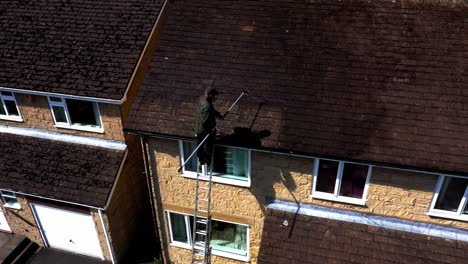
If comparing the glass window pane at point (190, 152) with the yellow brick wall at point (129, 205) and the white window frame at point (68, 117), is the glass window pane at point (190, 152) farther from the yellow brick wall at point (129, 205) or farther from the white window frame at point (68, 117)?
the white window frame at point (68, 117)

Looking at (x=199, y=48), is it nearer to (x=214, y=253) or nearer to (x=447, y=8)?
(x=214, y=253)

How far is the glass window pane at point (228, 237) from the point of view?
11.7m

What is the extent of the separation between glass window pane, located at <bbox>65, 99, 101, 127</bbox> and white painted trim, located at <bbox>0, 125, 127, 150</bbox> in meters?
0.52

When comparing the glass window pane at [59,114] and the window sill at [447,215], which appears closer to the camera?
the window sill at [447,215]

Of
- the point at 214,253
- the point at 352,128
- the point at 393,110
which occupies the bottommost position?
the point at 214,253

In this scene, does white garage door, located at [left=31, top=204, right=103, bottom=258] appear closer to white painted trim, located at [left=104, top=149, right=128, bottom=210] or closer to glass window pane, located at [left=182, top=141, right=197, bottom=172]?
white painted trim, located at [left=104, top=149, right=128, bottom=210]

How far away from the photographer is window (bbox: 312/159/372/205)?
31.9 feet

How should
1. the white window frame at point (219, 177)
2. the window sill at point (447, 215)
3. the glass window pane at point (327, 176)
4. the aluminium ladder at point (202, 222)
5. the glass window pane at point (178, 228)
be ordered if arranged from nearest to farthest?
the window sill at point (447, 215), the glass window pane at point (327, 176), the white window frame at point (219, 177), the aluminium ladder at point (202, 222), the glass window pane at point (178, 228)

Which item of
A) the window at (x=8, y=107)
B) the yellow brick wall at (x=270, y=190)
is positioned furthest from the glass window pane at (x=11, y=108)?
the yellow brick wall at (x=270, y=190)

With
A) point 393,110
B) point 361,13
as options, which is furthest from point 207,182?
point 361,13

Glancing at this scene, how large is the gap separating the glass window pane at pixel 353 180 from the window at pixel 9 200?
11.0 metres

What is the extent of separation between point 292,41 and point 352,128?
323 cm

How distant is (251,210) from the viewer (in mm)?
10922

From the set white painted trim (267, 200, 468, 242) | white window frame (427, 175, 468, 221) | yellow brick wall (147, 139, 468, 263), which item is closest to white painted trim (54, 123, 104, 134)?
yellow brick wall (147, 139, 468, 263)
